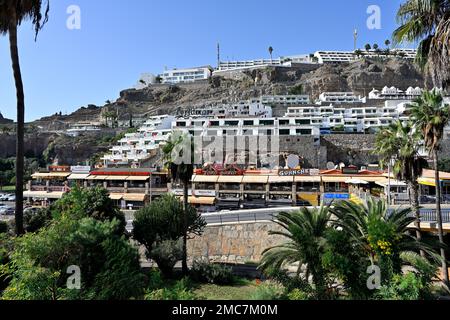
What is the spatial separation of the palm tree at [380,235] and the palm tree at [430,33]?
5338mm

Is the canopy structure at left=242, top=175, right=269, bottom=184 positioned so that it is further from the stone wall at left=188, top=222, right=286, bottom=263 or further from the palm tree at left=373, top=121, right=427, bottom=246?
the palm tree at left=373, top=121, right=427, bottom=246

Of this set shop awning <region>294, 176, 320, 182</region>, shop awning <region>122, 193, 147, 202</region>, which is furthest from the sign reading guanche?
shop awning <region>122, 193, 147, 202</region>

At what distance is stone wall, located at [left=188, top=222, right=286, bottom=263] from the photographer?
2122 cm

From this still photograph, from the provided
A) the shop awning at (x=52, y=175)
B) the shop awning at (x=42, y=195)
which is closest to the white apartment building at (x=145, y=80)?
the shop awning at (x=52, y=175)

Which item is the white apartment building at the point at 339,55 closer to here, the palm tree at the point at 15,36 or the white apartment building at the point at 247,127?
the white apartment building at the point at 247,127

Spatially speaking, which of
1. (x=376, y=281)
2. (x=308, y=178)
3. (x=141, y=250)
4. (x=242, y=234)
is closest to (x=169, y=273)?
(x=141, y=250)

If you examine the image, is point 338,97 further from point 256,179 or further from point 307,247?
point 307,247

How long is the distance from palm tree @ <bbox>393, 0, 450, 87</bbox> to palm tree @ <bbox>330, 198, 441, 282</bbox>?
5.34 metres

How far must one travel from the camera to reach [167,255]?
1797 cm

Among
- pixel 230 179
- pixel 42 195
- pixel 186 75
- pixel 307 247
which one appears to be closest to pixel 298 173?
pixel 230 179

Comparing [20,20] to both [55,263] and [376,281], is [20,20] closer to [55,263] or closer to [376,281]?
[55,263]

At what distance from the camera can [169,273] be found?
18.5 m

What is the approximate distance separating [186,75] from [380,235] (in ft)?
481

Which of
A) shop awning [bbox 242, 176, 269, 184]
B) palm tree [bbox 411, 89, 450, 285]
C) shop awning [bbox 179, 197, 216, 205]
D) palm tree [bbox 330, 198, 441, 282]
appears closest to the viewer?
palm tree [bbox 330, 198, 441, 282]
